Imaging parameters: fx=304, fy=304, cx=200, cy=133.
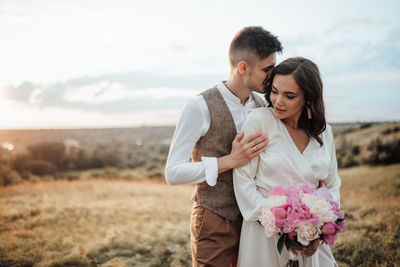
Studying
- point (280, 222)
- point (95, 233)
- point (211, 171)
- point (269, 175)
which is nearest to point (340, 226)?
point (280, 222)

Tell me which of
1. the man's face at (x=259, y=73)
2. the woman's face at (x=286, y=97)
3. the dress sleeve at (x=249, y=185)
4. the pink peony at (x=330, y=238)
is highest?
the man's face at (x=259, y=73)

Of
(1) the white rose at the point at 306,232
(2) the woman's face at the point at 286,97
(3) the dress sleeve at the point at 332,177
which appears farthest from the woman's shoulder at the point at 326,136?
(1) the white rose at the point at 306,232

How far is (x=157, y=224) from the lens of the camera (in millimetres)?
6625

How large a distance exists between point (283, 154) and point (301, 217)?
60cm

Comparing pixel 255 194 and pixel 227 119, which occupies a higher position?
pixel 227 119

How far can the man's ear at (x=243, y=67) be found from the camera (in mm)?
2688

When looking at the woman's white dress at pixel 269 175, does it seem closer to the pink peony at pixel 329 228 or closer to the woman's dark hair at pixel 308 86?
the woman's dark hair at pixel 308 86

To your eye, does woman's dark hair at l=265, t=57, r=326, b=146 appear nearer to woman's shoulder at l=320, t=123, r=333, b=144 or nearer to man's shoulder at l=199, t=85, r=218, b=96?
woman's shoulder at l=320, t=123, r=333, b=144

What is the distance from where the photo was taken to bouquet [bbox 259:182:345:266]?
1.94m

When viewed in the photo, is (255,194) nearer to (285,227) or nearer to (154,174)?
(285,227)

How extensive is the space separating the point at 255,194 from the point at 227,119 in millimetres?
664

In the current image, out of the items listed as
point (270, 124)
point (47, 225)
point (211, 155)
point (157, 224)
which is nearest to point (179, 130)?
point (211, 155)

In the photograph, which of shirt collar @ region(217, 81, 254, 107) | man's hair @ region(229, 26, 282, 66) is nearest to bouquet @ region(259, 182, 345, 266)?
shirt collar @ region(217, 81, 254, 107)

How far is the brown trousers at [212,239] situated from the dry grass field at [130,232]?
7.57ft
